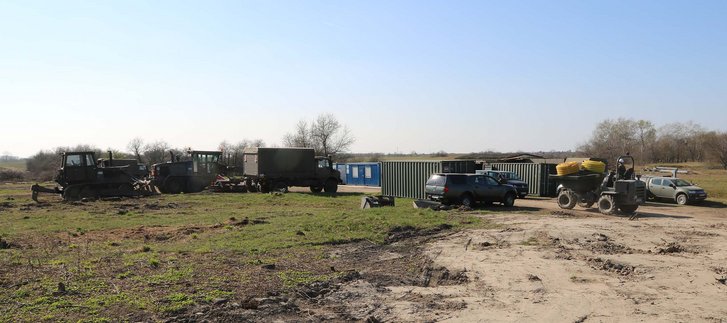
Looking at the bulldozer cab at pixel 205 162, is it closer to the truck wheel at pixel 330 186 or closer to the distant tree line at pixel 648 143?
the truck wheel at pixel 330 186

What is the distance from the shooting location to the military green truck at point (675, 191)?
83.5 ft

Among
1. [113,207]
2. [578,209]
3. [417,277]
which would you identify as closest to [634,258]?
[417,277]

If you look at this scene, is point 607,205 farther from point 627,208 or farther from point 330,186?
point 330,186

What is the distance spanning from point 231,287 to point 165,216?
13238 mm

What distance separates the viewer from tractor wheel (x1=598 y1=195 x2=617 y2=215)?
19984 millimetres

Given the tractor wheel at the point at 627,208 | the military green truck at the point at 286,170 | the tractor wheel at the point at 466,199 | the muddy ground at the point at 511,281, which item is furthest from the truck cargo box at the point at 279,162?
the tractor wheel at the point at 627,208

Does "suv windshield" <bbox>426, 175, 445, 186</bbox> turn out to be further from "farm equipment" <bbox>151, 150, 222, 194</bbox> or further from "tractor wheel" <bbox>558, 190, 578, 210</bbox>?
"farm equipment" <bbox>151, 150, 222, 194</bbox>

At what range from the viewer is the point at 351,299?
7.41 meters

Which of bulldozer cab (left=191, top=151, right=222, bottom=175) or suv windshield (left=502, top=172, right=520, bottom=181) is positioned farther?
bulldozer cab (left=191, top=151, right=222, bottom=175)

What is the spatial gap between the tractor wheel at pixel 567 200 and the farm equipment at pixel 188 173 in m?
23.3

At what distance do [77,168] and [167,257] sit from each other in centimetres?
2171

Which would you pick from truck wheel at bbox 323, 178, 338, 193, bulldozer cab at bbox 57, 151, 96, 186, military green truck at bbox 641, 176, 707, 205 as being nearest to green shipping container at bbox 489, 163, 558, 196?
military green truck at bbox 641, 176, 707, 205

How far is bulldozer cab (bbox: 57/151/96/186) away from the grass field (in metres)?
7.58

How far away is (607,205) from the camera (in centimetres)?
2023
